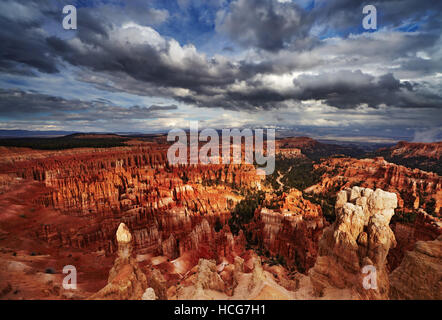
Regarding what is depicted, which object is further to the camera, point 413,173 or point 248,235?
point 413,173

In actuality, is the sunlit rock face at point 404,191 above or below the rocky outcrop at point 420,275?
below

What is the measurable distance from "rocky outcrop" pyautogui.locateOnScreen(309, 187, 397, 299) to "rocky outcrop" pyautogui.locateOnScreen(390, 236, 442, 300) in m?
0.85

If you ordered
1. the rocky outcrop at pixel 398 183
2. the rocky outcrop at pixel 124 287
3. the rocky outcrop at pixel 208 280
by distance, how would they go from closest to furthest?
the rocky outcrop at pixel 124 287 < the rocky outcrop at pixel 208 280 < the rocky outcrop at pixel 398 183

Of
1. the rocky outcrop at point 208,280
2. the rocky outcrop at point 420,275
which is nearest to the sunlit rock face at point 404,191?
the rocky outcrop at point 420,275

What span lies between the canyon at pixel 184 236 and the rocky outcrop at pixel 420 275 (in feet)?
0.17

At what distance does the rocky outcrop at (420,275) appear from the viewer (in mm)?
7870

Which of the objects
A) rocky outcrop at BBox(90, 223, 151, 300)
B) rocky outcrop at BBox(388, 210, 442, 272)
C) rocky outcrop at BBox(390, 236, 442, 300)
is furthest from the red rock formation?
rocky outcrop at BBox(90, 223, 151, 300)

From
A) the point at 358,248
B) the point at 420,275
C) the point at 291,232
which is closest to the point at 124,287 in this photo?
the point at 358,248

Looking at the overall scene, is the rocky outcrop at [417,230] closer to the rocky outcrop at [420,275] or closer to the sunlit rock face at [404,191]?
the sunlit rock face at [404,191]

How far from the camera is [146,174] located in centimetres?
3794

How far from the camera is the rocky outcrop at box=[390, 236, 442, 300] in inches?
310
